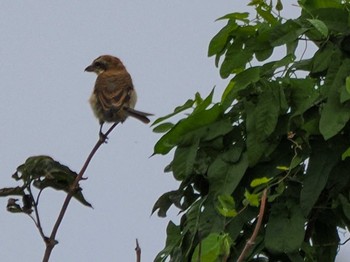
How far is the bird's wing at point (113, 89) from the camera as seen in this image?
5.43 metres

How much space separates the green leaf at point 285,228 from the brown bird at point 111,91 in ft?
5.35

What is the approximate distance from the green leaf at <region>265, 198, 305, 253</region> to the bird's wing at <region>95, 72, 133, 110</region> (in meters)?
2.20

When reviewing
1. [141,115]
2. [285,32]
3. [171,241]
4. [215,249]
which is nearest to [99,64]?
[141,115]

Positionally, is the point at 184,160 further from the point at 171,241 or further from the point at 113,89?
the point at 113,89

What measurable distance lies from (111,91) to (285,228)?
2.73 m

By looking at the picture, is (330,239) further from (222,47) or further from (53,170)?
(53,170)

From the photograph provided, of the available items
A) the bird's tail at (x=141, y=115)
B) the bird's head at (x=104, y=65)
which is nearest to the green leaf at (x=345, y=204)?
the bird's tail at (x=141, y=115)

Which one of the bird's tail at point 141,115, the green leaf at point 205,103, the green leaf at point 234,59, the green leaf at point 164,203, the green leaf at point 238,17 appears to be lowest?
the green leaf at point 164,203

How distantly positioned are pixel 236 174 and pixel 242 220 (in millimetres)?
143

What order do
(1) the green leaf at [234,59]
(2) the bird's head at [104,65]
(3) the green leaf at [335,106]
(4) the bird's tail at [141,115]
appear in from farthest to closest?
(2) the bird's head at [104,65], (4) the bird's tail at [141,115], (1) the green leaf at [234,59], (3) the green leaf at [335,106]

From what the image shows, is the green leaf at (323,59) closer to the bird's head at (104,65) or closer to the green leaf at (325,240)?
the green leaf at (325,240)

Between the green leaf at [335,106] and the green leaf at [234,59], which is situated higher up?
the green leaf at [234,59]

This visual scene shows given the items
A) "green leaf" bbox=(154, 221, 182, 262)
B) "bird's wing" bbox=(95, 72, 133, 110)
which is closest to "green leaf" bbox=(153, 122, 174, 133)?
"green leaf" bbox=(154, 221, 182, 262)

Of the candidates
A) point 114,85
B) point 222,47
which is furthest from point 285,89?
point 114,85
